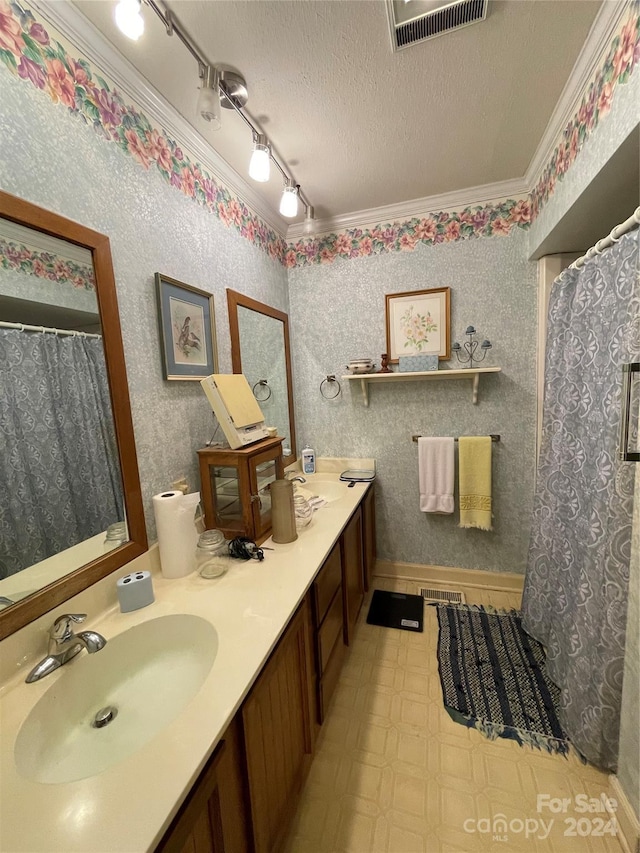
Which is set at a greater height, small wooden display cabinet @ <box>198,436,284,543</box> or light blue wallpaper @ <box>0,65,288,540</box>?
light blue wallpaper @ <box>0,65,288,540</box>

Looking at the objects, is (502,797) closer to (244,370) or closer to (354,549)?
(354,549)

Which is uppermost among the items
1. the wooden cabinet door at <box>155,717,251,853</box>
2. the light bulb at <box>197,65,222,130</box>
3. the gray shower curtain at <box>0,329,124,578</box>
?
the light bulb at <box>197,65,222,130</box>

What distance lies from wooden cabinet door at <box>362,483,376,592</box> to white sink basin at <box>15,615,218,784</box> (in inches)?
48.3

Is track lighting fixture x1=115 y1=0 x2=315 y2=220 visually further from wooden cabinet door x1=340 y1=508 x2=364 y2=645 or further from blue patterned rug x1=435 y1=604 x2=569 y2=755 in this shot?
blue patterned rug x1=435 y1=604 x2=569 y2=755

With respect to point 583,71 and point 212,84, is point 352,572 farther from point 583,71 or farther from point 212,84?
point 583,71

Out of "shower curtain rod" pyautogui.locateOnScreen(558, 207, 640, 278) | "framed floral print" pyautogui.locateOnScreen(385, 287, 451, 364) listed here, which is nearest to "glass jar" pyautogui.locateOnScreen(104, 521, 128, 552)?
"framed floral print" pyautogui.locateOnScreen(385, 287, 451, 364)

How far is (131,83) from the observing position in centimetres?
111

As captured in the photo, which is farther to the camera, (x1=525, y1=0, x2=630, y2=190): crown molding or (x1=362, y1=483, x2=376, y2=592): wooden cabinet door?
(x1=362, y1=483, x2=376, y2=592): wooden cabinet door

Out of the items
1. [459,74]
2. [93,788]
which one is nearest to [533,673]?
[93,788]

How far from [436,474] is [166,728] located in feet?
6.05

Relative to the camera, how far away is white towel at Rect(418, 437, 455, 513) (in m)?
2.10

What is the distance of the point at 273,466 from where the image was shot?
5.43 feet

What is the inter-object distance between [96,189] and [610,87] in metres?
1.62

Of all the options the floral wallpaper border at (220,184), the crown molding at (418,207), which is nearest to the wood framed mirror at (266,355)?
the floral wallpaper border at (220,184)
